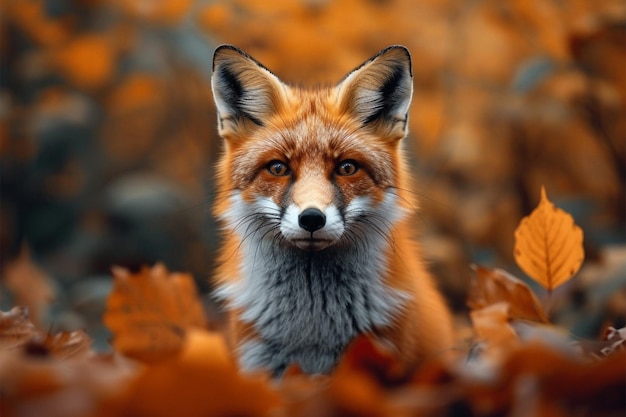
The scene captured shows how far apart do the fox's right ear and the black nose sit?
632 mm

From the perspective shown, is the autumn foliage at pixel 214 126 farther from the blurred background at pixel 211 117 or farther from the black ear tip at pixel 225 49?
the black ear tip at pixel 225 49

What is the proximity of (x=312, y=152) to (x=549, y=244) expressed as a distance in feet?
2.97

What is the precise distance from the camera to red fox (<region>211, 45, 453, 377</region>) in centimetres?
253

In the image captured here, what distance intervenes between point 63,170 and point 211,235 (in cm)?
140

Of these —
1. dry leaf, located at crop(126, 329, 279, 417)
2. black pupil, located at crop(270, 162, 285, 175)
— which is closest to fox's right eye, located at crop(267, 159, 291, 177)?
black pupil, located at crop(270, 162, 285, 175)

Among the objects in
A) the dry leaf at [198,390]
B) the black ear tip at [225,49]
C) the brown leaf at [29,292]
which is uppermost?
the black ear tip at [225,49]

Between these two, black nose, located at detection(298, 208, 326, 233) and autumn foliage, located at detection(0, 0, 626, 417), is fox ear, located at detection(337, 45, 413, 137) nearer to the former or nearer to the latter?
black nose, located at detection(298, 208, 326, 233)

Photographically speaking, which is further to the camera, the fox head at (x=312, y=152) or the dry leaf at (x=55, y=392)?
the fox head at (x=312, y=152)

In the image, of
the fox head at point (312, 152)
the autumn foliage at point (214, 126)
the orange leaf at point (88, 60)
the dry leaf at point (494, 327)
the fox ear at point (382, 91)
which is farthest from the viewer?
the orange leaf at point (88, 60)

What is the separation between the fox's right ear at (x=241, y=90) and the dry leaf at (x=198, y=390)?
1842 millimetres

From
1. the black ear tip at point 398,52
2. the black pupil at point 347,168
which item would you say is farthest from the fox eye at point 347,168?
the black ear tip at point 398,52

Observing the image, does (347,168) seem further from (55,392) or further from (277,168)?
(55,392)

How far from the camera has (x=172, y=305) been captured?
279 centimetres

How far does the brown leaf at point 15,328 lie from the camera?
82.1 inches
